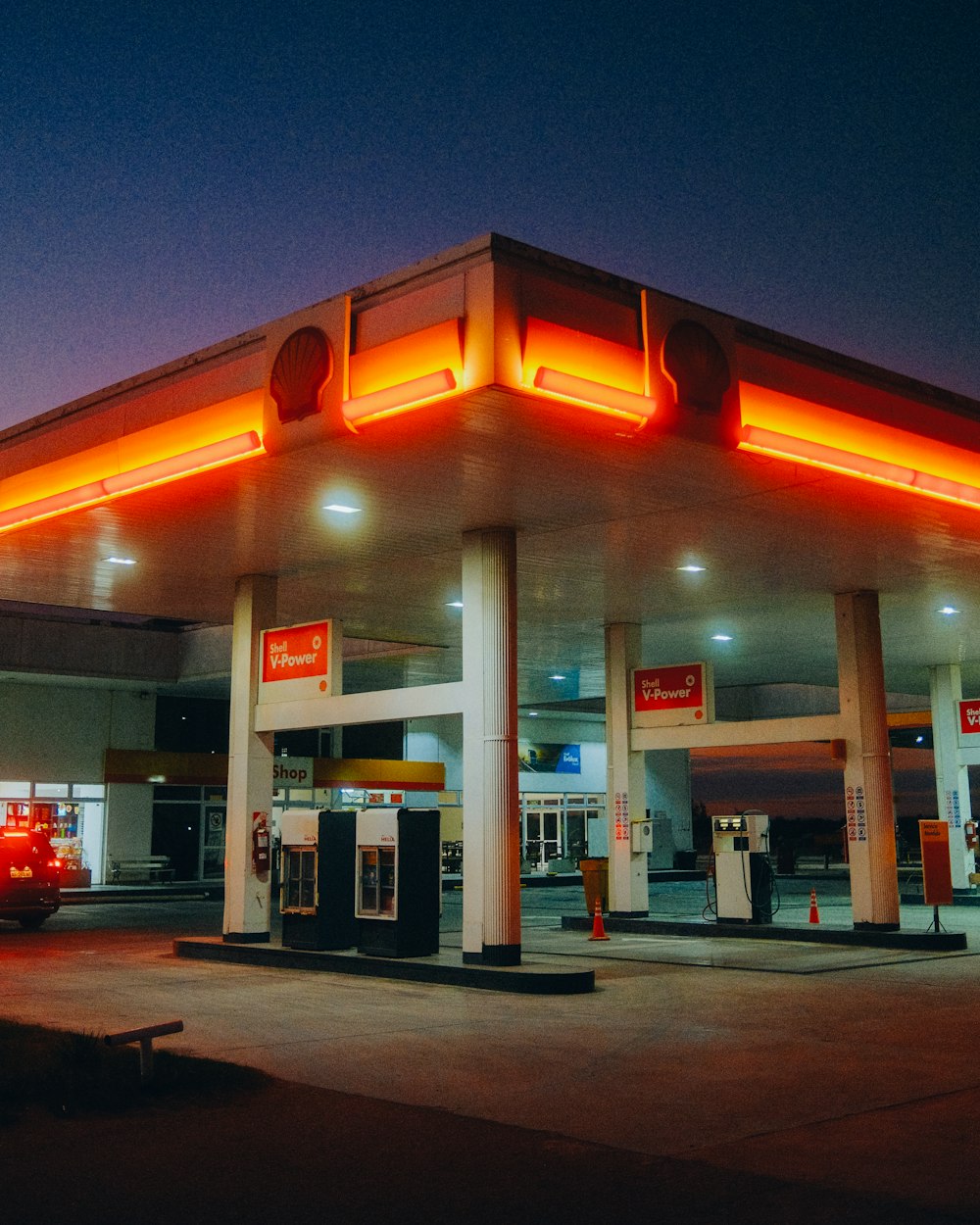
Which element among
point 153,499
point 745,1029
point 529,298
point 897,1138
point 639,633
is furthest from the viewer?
point 639,633

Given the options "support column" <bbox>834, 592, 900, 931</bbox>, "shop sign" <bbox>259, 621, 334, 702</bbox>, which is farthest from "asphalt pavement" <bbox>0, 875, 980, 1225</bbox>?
"shop sign" <bbox>259, 621, 334, 702</bbox>

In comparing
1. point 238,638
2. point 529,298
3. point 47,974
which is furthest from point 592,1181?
point 238,638

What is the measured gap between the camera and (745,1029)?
11188 mm

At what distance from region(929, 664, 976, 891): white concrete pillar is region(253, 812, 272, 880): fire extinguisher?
1821 centimetres

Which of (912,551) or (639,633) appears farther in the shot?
(639,633)

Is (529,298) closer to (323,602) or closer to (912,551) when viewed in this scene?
(912,551)

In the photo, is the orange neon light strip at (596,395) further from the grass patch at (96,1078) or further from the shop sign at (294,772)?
the shop sign at (294,772)

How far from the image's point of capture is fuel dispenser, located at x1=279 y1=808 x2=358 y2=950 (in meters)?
16.3

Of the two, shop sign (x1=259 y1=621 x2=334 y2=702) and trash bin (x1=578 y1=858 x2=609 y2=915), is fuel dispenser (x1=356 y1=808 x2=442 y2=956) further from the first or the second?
trash bin (x1=578 y1=858 x2=609 y2=915)

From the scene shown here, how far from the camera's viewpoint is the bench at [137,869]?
3662cm

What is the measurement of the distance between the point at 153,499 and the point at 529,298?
5.35 m

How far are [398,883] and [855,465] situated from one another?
7099 mm

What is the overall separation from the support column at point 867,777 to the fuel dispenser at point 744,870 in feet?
6.25

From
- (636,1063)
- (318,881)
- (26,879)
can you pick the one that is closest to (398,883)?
(318,881)
